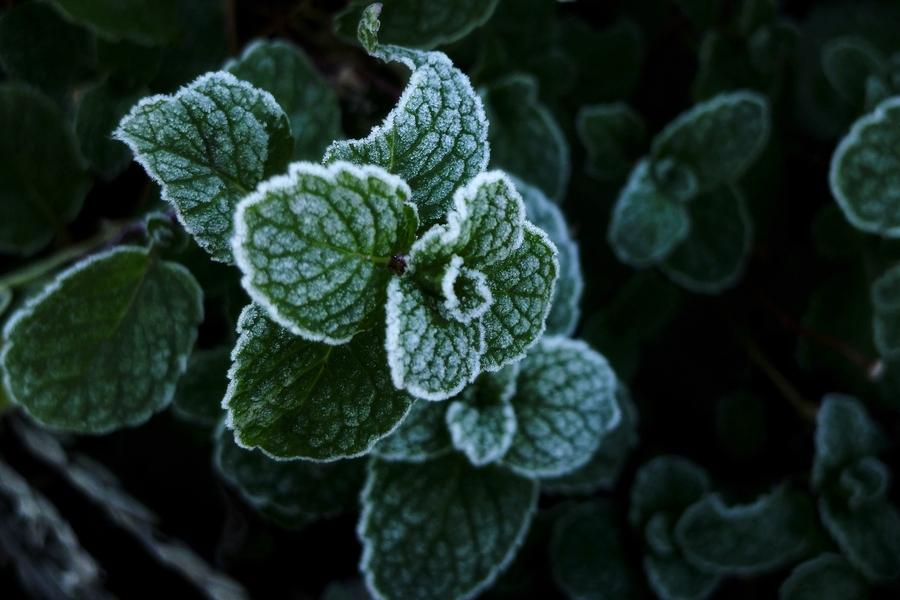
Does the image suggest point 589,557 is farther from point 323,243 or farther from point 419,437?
point 323,243

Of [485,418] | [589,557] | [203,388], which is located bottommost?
[589,557]

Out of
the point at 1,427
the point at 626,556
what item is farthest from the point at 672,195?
the point at 1,427

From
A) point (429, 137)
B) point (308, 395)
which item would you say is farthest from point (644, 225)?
point (308, 395)

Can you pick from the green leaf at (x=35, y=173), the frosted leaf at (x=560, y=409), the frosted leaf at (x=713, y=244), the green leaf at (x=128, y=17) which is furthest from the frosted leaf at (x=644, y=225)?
the green leaf at (x=35, y=173)

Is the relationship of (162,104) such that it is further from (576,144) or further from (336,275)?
(576,144)

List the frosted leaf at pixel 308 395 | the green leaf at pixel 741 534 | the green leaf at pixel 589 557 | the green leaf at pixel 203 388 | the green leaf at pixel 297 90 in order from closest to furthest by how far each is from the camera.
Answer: the frosted leaf at pixel 308 395, the green leaf at pixel 297 90, the green leaf at pixel 203 388, the green leaf at pixel 741 534, the green leaf at pixel 589 557

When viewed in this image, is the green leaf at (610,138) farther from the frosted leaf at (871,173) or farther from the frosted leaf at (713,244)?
the frosted leaf at (871,173)

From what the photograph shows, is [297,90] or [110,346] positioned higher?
[297,90]

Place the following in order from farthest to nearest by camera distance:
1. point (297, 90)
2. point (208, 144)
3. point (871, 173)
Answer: point (871, 173), point (297, 90), point (208, 144)
